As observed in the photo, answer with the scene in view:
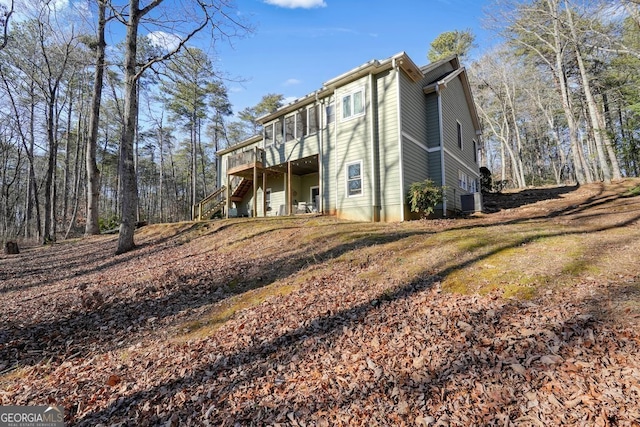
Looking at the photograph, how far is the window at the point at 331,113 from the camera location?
14.1 m

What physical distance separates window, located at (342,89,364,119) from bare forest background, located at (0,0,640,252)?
4958 millimetres

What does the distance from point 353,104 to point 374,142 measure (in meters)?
2.18

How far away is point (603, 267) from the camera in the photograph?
4512 mm

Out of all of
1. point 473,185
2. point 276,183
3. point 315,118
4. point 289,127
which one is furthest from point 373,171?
point 473,185

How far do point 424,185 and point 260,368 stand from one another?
33.0 ft

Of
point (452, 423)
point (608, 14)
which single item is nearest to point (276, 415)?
point (452, 423)

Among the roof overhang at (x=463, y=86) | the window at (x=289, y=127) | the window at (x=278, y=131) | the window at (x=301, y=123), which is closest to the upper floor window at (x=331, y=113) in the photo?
the window at (x=301, y=123)

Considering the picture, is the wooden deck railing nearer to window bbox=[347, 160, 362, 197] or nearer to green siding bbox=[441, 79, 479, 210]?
window bbox=[347, 160, 362, 197]

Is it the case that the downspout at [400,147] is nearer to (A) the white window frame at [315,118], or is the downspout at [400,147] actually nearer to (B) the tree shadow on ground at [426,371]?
(A) the white window frame at [315,118]

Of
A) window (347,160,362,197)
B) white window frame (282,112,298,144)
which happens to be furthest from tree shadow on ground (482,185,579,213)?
white window frame (282,112,298,144)

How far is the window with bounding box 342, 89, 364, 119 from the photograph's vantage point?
13.1 m

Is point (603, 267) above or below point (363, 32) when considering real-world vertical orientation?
below

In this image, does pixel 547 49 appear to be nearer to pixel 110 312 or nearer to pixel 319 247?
pixel 319 247

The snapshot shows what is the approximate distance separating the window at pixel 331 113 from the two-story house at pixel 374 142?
5 centimetres
